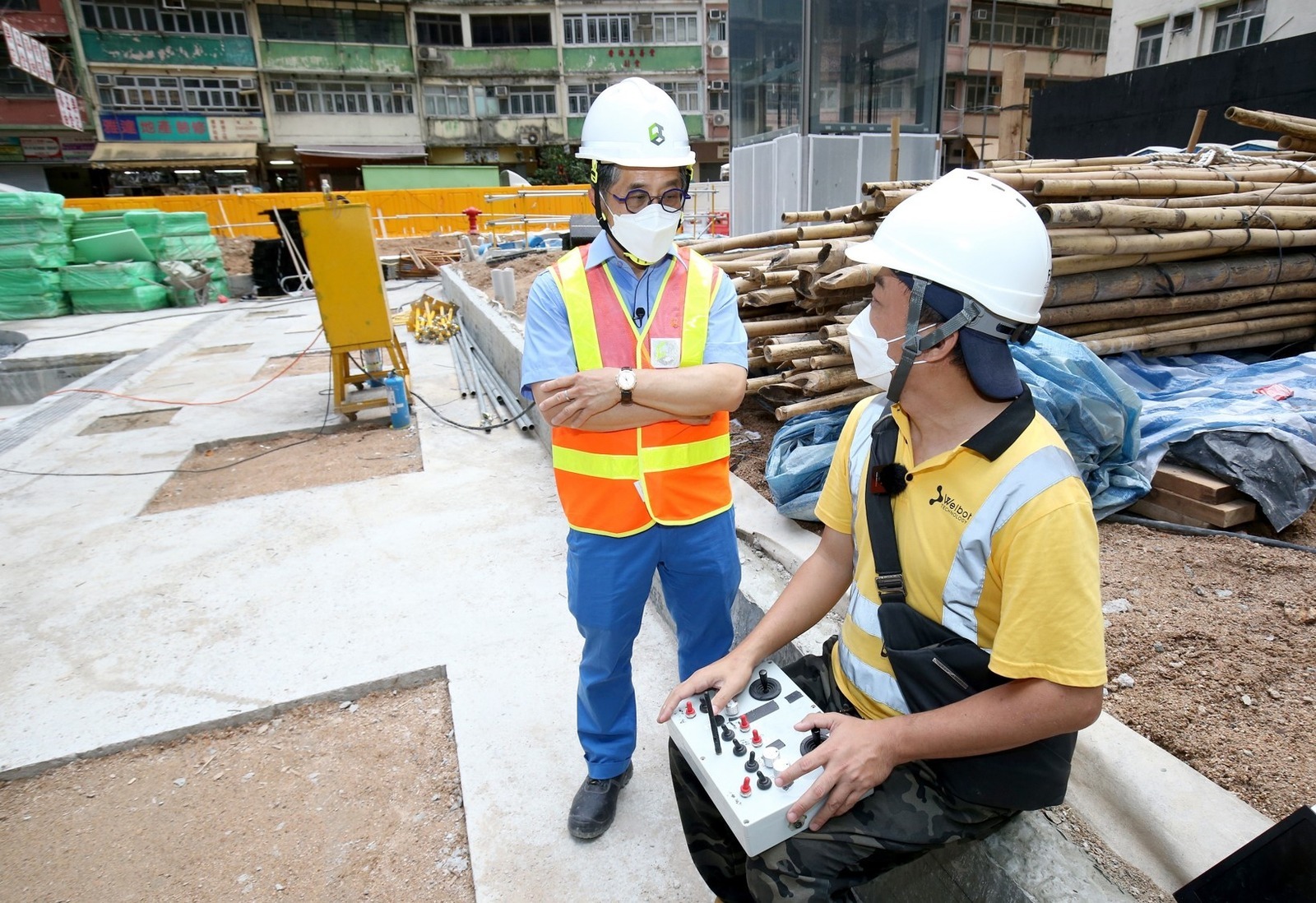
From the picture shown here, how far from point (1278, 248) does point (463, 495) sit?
572 centimetres

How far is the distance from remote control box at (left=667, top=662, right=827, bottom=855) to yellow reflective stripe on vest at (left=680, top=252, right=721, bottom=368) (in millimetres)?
985

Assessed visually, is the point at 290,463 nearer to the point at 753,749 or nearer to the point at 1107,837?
the point at 753,749

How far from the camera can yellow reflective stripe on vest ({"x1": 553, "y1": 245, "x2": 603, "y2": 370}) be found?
223cm

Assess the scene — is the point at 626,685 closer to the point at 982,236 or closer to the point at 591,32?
the point at 982,236

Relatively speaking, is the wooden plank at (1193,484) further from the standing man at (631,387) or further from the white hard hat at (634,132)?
the white hard hat at (634,132)

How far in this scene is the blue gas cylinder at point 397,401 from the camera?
7078 millimetres

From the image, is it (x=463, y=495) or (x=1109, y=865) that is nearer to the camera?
(x=1109, y=865)

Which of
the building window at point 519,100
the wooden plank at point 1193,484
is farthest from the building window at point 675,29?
the wooden plank at point 1193,484

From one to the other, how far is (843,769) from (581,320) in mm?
1421

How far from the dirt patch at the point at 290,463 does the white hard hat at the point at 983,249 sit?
5162 millimetres

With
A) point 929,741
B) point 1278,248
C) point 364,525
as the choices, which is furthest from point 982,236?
point 1278,248

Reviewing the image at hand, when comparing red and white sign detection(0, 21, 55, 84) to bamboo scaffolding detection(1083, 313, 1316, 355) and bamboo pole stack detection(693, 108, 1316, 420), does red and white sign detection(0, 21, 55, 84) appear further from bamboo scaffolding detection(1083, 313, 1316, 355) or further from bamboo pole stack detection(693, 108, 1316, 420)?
bamboo scaffolding detection(1083, 313, 1316, 355)

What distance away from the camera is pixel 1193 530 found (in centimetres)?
341

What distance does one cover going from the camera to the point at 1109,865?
1.76m
